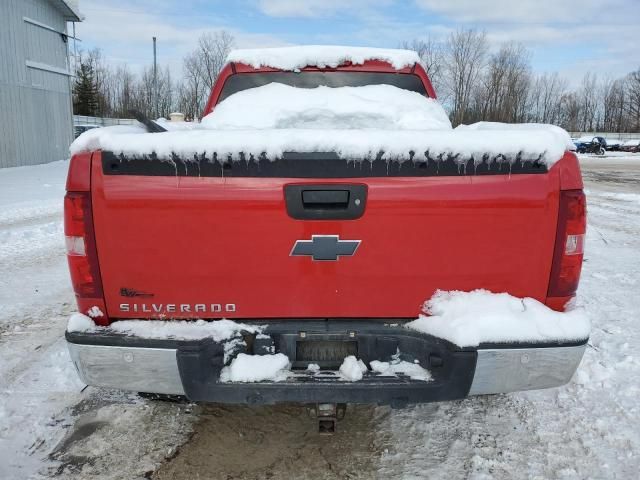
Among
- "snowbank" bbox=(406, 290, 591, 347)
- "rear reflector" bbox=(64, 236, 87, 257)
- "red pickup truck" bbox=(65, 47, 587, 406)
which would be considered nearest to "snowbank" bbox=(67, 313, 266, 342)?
"red pickup truck" bbox=(65, 47, 587, 406)

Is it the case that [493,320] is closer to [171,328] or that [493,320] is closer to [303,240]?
[303,240]

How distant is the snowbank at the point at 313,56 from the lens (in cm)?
408

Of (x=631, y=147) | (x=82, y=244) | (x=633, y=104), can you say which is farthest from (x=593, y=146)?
(x=82, y=244)

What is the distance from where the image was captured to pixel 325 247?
2.20 metres

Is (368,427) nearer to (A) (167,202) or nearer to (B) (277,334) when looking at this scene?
(B) (277,334)

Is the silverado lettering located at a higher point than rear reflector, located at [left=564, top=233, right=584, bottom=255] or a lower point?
lower

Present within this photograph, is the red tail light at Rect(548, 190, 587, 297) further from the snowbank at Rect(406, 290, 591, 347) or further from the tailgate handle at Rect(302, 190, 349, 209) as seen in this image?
the tailgate handle at Rect(302, 190, 349, 209)

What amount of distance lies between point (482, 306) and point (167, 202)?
1433 millimetres

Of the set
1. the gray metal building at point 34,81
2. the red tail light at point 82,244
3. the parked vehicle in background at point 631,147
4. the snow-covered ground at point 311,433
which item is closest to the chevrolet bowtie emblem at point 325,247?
the red tail light at point 82,244

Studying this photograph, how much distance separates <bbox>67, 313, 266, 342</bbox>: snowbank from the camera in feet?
7.20

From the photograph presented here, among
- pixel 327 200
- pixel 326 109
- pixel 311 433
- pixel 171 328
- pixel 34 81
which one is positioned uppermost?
pixel 34 81

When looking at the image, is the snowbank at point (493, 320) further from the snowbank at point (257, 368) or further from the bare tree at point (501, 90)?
the bare tree at point (501, 90)

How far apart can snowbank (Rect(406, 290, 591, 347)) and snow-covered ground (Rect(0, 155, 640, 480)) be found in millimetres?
793

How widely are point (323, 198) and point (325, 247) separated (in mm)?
210
